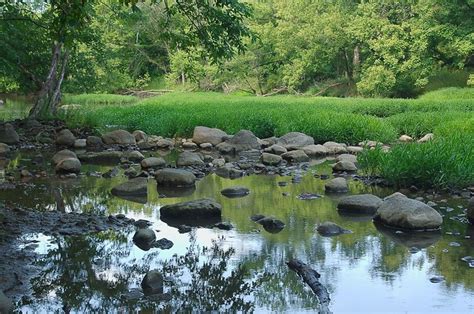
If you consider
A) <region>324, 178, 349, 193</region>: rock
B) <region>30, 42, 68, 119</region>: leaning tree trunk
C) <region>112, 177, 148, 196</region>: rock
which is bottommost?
<region>324, 178, 349, 193</region>: rock

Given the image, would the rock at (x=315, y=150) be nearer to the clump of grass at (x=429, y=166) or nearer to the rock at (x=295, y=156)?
the rock at (x=295, y=156)

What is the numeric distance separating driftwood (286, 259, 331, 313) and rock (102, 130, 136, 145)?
1194 centimetres

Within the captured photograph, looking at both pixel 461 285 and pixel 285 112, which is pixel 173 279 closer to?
pixel 461 285

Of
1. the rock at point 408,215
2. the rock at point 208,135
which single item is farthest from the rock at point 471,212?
the rock at point 208,135

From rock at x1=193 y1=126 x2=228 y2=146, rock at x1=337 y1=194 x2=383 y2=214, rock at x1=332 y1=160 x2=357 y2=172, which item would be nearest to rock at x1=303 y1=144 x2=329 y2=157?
rock at x1=332 y1=160 x2=357 y2=172

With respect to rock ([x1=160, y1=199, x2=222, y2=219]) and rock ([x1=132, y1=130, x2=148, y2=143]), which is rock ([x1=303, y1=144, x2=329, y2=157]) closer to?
rock ([x1=132, y1=130, x2=148, y2=143])

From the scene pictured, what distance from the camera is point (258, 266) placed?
18.4 feet

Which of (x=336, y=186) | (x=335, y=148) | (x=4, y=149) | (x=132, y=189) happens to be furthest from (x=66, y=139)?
(x=336, y=186)

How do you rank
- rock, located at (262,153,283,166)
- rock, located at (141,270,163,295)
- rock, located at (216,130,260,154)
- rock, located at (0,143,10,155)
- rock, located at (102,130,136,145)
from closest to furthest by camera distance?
rock, located at (141,270,163,295) < rock, located at (262,153,283,166) < rock, located at (0,143,10,155) < rock, located at (216,130,260,154) < rock, located at (102,130,136,145)

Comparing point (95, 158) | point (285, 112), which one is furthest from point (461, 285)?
point (285, 112)

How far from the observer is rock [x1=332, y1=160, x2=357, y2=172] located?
11.8 meters

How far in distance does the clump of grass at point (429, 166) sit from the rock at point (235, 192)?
253 centimetres

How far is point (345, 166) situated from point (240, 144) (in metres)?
4.49

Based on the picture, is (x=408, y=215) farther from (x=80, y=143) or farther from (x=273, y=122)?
(x=273, y=122)
